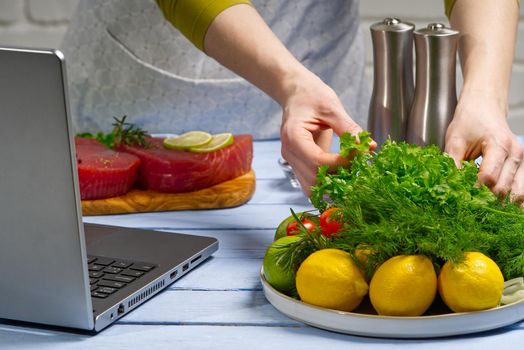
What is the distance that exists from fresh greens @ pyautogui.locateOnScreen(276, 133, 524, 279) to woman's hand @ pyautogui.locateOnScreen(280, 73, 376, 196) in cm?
15

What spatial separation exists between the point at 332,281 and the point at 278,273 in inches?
4.2

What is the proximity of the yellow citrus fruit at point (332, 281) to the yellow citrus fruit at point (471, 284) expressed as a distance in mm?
94

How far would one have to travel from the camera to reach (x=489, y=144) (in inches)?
53.4

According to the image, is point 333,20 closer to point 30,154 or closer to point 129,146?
point 129,146

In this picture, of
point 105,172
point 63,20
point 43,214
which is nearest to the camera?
point 43,214

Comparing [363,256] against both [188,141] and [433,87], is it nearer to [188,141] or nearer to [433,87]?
[433,87]

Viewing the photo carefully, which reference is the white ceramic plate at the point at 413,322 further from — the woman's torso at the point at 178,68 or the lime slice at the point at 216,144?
the woman's torso at the point at 178,68

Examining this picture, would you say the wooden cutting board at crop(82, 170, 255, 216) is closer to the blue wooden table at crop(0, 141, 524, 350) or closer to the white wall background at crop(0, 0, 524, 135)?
the blue wooden table at crop(0, 141, 524, 350)

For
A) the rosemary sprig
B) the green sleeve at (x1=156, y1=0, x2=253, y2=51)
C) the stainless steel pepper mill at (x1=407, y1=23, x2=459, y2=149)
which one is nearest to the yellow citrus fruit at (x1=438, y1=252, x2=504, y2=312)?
the stainless steel pepper mill at (x1=407, y1=23, x2=459, y2=149)

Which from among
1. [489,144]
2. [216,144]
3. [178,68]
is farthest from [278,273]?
[178,68]

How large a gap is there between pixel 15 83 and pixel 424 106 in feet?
2.48

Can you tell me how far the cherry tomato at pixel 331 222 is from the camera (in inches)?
43.4

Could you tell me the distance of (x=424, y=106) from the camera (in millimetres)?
1488

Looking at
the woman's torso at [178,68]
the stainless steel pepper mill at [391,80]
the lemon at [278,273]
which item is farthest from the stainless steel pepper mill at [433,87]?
the woman's torso at [178,68]
